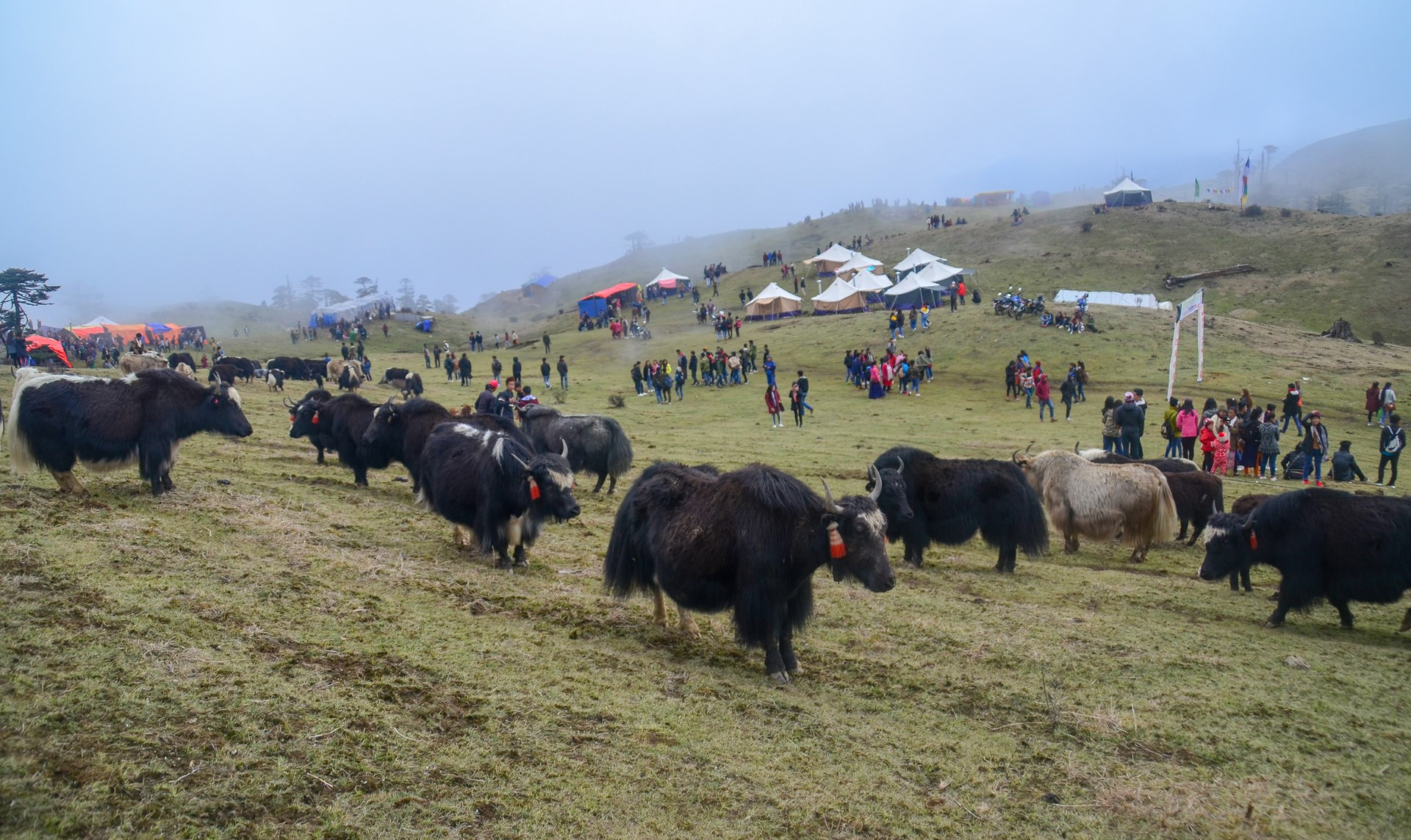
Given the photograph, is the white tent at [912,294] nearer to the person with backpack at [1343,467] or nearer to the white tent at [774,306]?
the white tent at [774,306]

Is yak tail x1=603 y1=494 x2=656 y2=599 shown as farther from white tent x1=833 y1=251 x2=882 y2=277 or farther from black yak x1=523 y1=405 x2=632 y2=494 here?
white tent x1=833 y1=251 x2=882 y2=277

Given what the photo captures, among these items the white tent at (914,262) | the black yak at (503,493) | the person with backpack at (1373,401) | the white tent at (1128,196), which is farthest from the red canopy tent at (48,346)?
the white tent at (1128,196)

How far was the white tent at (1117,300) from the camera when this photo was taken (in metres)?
43.1

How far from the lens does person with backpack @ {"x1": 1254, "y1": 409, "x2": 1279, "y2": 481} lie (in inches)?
716

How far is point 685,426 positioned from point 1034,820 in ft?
66.6

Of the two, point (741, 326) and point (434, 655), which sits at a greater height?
point (741, 326)

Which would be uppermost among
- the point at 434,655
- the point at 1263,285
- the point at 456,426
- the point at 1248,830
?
the point at 1263,285

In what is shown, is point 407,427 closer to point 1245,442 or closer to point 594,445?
point 594,445

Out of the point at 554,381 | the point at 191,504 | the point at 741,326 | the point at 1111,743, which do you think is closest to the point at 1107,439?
the point at 1111,743

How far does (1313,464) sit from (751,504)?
17.3m

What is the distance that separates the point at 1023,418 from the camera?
84.2 ft

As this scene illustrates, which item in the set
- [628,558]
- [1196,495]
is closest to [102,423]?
[628,558]

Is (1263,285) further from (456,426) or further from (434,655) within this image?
(434,655)

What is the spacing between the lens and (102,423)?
32.2ft
